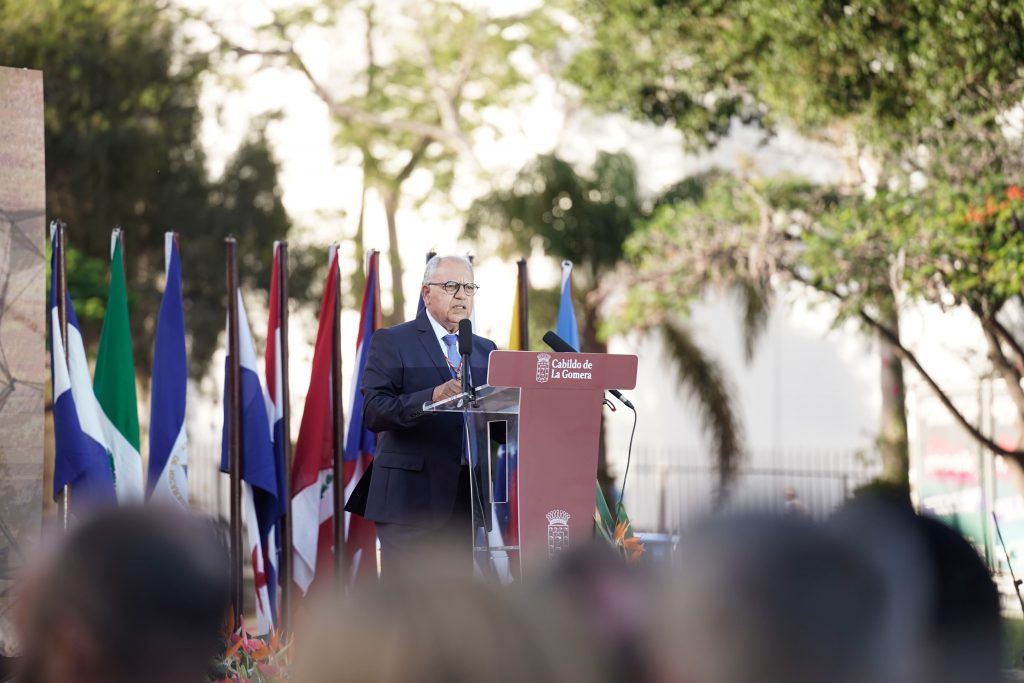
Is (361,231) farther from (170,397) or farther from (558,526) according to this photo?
(558,526)

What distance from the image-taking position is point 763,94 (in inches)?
439

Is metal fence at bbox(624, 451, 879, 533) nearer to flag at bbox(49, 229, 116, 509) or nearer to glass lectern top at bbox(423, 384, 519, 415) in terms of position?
flag at bbox(49, 229, 116, 509)

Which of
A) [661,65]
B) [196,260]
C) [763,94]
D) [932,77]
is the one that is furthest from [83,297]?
[932,77]

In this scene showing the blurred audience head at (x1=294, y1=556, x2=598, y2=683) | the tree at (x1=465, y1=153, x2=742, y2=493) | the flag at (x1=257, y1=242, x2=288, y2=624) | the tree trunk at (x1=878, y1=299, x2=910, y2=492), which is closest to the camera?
the blurred audience head at (x1=294, y1=556, x2=598, y2=683)

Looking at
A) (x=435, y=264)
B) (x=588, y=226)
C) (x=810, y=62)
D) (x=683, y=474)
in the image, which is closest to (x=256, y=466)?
(x=435, y=264)

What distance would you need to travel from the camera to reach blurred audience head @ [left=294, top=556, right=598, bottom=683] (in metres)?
1.24

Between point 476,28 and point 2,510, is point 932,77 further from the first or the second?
point 476,28

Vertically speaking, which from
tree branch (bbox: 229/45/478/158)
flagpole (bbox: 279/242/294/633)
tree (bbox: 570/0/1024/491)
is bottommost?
flagpole (bbox: 279/242/294/633)

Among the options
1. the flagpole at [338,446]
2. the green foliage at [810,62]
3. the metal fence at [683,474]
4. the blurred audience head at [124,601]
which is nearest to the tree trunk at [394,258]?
the metal fence at [683,474]

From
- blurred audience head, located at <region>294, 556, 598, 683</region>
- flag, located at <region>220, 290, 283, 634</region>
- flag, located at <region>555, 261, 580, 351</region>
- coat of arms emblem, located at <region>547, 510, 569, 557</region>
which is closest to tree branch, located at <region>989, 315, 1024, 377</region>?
flag, located at <region>555, 261, 580, 351</region>

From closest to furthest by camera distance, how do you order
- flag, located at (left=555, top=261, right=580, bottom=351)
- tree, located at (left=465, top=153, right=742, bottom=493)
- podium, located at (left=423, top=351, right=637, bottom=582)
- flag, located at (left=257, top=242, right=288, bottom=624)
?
podium, located at (left=423, top=351, right=637, bottom=582) < flag, located at (left=257, top=242, right=288, bottom=624) < flag, located at (left=555, top=261, right=580, bottom=351) < tree, located at (left=465, top=153, right=742, bottom=493)

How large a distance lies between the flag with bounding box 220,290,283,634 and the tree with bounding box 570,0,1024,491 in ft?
16.5

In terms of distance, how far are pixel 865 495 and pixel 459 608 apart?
66 centimetres

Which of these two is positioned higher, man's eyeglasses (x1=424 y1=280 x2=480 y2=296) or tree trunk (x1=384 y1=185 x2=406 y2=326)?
tree trunk (x1=384 y1=185 x2=406 y2=326)
